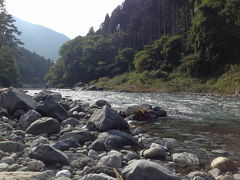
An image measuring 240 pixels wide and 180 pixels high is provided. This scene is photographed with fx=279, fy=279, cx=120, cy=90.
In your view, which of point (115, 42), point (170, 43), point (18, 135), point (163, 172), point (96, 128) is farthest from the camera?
point (115, 42)

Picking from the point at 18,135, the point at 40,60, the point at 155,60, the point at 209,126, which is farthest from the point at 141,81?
the point at 40,60

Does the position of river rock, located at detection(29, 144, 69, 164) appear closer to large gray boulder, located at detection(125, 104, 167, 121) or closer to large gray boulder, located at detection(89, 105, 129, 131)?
large gray boulder, located at detection(89, 105, 129, 131)

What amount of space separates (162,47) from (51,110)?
1909 inches

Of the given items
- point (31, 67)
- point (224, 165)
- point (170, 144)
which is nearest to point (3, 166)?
point (224, 165)

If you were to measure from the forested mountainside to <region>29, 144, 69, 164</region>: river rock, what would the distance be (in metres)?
29.6

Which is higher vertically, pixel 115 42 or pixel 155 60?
pixel 115 42

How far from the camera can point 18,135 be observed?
8.57 m

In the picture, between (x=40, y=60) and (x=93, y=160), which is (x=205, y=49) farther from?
(x=40, y=60)

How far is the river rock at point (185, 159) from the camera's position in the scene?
659 cm

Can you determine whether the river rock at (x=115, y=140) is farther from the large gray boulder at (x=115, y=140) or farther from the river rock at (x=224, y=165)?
the river rock at (x=224, y=165)

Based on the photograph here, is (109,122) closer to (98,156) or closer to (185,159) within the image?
(98,156)

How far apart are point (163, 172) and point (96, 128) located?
571 centimetres

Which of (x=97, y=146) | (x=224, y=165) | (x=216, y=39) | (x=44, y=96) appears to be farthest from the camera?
(x=216, y=39)

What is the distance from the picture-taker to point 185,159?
6719mm
